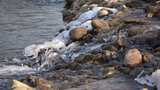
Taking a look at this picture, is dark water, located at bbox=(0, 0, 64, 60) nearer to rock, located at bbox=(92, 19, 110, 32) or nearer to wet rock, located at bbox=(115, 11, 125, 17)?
rock, located at bbox=(92, 19, 110, 32)

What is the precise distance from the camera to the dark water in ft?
40.7

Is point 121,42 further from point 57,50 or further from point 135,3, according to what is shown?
point 135,3

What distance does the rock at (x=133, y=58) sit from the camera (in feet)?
25.7

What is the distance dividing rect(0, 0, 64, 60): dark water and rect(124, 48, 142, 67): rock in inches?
147

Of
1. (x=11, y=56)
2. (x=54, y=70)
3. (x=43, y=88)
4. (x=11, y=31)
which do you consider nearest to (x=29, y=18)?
(x=11, y=31)

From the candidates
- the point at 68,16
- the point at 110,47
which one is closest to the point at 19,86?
the point at 110,47

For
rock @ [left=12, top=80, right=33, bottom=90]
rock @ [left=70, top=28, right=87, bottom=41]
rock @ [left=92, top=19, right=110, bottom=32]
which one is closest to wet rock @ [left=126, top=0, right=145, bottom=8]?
rock @ [left=92, top=19, right=110, bottom=32]

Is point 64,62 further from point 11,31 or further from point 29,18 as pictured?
point 29,18

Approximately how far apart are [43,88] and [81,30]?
12.7 ft

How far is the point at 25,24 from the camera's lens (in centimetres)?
1555

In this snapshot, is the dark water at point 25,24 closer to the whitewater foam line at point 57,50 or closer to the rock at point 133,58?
the whitewater foam line at point 57,50

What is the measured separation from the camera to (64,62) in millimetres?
9344

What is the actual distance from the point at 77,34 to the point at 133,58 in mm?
2956

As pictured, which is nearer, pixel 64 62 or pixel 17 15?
pixel 64 62
